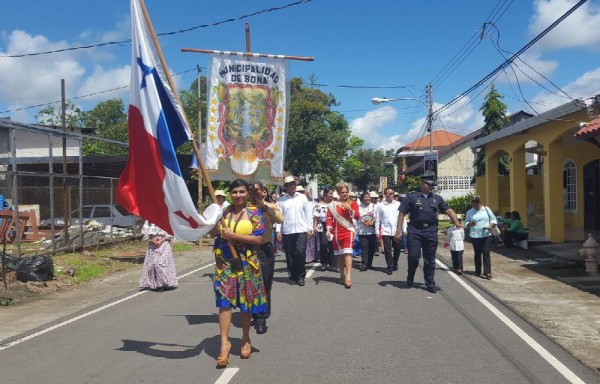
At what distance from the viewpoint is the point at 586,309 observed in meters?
8.23

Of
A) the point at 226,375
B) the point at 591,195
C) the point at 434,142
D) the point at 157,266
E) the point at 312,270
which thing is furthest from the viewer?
the point at 434,142

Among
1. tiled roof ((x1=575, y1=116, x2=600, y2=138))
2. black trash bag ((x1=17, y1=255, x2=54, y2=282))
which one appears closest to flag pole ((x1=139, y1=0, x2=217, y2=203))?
Result: black trash bag ((x1=17, y1=255, x2=54, y2=282))

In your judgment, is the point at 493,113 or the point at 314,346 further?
the point at 493,113

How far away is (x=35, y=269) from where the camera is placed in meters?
10.9

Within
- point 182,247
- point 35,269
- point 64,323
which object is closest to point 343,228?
point 64,323

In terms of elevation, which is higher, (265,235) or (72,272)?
(265,235)

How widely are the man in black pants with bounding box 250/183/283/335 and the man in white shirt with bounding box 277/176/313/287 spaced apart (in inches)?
112

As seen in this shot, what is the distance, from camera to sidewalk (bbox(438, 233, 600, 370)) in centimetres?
669

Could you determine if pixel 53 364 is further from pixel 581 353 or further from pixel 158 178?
pixel 581 353

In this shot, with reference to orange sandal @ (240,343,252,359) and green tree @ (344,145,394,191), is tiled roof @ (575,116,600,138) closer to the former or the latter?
orange sandal @ (240,343,252,359)

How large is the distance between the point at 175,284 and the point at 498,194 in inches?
693

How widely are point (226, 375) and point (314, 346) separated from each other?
48.8 inches

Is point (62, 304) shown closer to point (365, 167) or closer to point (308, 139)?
point (308, 139)

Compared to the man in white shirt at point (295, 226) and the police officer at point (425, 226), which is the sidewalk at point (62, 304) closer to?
the man in white shirt at point (295, 226)
